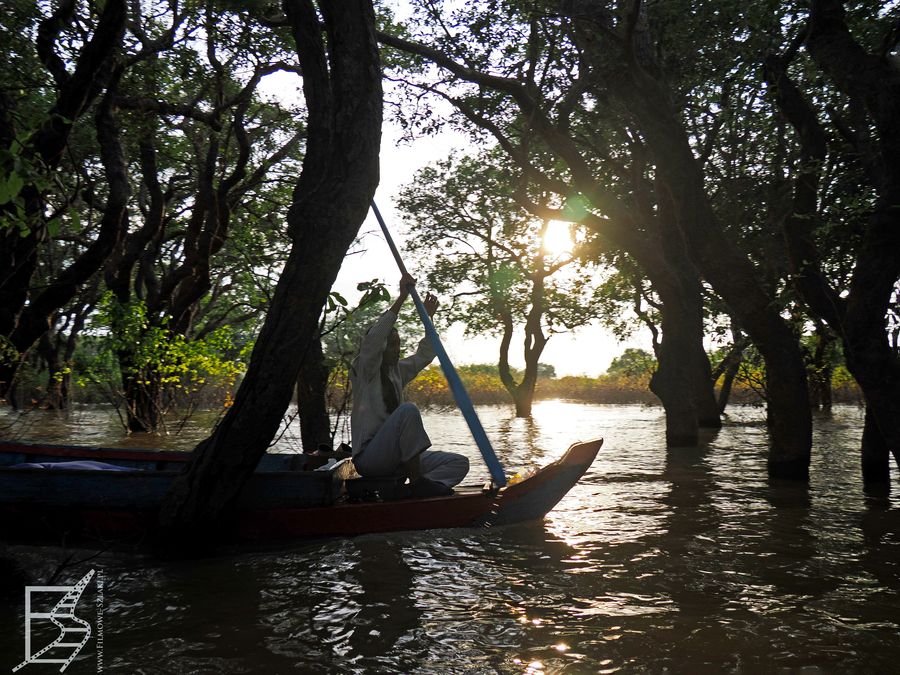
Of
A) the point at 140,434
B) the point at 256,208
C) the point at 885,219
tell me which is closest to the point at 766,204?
the point at 885,219

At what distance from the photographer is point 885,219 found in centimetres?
612

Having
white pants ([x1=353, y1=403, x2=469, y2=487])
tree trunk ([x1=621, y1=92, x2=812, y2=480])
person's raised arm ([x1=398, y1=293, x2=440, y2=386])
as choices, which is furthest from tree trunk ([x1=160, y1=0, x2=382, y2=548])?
tree trunk ([x1=621, y1=92, x2=812, y2=480])

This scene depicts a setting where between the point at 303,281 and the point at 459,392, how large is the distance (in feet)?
6.58

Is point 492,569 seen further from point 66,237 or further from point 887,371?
point 66,237

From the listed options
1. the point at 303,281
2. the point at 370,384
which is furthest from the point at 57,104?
the point at 370,384

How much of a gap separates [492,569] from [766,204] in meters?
10.1

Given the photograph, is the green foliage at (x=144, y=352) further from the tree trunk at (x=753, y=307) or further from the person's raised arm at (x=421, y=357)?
the tree trunk at (x=753, y=307)

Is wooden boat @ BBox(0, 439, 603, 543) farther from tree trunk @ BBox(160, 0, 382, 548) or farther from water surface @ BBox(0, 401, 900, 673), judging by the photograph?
tree trunk @ BBox(160, 0, 382, 548)

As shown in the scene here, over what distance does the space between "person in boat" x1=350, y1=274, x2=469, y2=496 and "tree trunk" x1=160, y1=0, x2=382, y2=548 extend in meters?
0.95

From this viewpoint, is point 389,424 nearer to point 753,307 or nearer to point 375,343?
point 375,343

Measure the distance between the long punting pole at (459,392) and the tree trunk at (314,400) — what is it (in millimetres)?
2682

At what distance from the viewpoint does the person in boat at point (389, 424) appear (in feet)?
19.5

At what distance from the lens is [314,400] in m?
9.11

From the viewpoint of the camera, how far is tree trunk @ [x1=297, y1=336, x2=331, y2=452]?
9016mm
